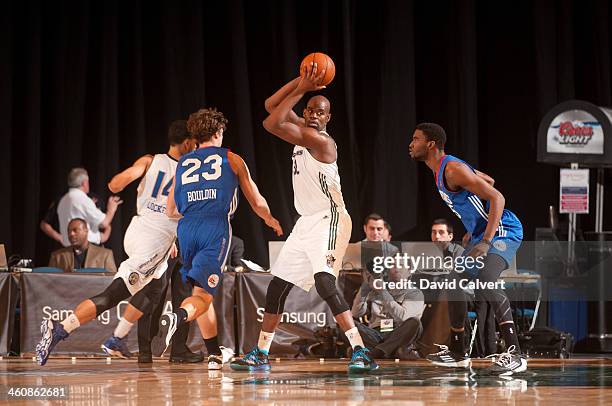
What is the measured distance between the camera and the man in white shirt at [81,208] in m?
10.4

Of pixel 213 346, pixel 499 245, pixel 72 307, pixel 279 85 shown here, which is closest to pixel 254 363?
pixel 213 346

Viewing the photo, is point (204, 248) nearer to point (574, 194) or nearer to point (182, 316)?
point (182, 316)

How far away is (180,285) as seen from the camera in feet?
27.7

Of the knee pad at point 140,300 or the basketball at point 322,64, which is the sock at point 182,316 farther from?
the basketball at point 322,64

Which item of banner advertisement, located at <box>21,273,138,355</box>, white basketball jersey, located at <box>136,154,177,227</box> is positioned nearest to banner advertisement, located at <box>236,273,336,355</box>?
banner advertisement, located at <box>21,273,138,355</box>

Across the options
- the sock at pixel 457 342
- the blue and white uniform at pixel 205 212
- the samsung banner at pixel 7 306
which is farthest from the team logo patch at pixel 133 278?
the sock at pixel 457 342

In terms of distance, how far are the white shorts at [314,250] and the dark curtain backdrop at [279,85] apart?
3.93m

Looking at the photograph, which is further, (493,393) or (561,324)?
(561,324)

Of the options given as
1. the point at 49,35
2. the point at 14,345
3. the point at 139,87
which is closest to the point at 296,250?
the point at 14,345

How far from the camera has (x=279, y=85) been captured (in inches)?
452

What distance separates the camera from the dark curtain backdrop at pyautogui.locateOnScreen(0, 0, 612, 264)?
1125 centimetres

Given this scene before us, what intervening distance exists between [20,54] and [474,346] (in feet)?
19.4

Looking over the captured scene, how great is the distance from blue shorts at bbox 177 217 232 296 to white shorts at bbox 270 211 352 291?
0.44m

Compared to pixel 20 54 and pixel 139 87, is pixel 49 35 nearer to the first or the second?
pixel 20 54
